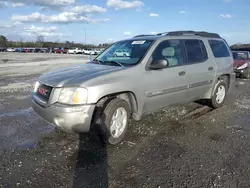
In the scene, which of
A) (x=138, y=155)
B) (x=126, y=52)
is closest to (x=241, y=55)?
(x=126, y=52)

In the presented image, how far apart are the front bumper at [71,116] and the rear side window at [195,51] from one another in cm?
268

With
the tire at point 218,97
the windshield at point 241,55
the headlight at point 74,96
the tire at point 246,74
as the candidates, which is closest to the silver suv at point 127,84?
the headlight at point 74,96

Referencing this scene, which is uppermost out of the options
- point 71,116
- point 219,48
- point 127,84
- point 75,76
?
point 219,48

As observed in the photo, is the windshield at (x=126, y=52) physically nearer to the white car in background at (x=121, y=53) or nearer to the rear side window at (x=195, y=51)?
the white car in background at (x=121, y=53)

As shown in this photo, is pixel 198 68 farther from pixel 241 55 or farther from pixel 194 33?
pixel 241 55

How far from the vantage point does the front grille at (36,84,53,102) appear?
3.70 m

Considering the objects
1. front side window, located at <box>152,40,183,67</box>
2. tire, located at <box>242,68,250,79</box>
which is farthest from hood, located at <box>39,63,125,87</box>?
tire, located at <box>242,68,250,79</box>

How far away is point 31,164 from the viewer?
333 cm

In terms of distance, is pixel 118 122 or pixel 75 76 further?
pixel 118 122

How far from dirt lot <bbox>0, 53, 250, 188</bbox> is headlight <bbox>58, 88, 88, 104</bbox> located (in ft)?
2.81

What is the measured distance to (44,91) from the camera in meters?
3.80

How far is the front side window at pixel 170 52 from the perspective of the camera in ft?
14.8

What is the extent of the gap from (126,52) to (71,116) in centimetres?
190

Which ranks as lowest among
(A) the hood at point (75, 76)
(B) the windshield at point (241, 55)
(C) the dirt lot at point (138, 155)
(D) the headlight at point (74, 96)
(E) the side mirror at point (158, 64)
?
(C) the dirt lot at point (138, 155)
